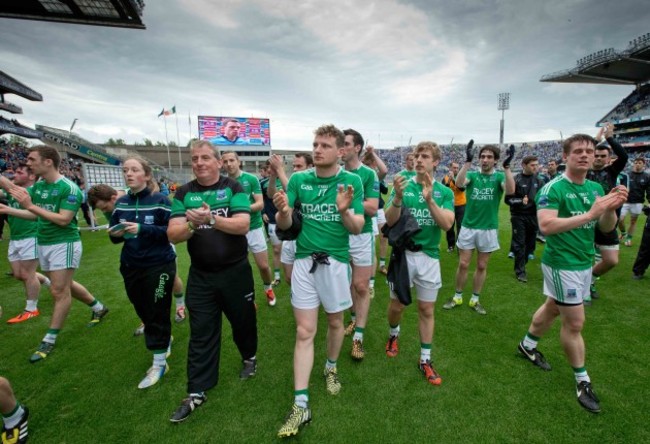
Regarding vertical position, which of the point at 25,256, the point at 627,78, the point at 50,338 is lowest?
the point at 50,338

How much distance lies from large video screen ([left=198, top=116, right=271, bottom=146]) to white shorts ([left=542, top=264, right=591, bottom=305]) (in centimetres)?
4686

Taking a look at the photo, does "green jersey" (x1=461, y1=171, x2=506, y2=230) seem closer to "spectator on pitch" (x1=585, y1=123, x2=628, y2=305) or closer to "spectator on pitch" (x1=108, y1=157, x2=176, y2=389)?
"spectator on pitch" (x1=585, y1=123, x2=628, y2=305)

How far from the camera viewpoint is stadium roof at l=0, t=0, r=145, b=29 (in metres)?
14.2

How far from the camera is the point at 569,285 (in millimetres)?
2834

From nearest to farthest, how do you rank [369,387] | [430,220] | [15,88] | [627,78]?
[369,387]
[430,220]
[15,88]
[627,78]

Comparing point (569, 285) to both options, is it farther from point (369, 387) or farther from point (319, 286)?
Answer: point (319, 286)

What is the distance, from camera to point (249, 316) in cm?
306

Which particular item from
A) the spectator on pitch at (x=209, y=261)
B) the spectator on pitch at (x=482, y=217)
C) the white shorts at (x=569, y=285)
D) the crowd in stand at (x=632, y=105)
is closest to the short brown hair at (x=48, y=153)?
the spectator on pitch at (x=209, y=261)

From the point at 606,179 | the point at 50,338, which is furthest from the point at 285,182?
the point at 606,179

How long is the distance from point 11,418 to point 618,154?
656 centimetres

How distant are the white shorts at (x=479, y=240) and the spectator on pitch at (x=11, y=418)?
17.8 feet

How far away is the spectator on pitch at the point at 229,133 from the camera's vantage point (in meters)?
45.6

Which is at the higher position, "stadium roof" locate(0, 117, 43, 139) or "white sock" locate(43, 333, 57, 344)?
"stadium roof" locate(0, 117, 43, 139)

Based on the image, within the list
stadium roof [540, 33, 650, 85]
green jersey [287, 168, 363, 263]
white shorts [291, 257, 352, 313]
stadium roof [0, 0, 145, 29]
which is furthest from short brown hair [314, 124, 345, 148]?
stadium roof [540, 33, 650, 85]
